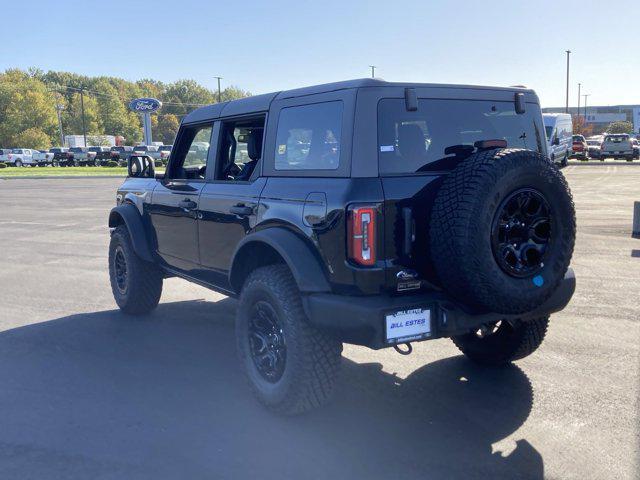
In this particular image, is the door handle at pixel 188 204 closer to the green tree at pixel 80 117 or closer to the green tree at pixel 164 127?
the green tree at pixel 80 117

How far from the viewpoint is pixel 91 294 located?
745 cm

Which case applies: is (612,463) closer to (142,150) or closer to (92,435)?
(92,435)

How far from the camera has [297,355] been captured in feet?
12.2

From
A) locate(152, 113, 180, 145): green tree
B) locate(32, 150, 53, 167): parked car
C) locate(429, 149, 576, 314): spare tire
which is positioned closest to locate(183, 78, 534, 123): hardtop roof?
locate(429, 149, 576, 314): spare tire

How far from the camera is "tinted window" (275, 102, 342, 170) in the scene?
148 inches

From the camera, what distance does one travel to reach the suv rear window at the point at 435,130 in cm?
365

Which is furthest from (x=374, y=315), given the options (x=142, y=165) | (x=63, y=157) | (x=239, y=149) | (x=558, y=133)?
(x=63, y=157)

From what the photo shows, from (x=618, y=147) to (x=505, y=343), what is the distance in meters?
41.2

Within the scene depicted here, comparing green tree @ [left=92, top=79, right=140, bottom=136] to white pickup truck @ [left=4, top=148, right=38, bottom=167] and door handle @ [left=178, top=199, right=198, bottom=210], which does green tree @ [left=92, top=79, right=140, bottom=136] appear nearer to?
white pickup truck @ [left=4, top=148, right=38, bottom=167]

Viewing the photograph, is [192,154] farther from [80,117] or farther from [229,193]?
[80,117]

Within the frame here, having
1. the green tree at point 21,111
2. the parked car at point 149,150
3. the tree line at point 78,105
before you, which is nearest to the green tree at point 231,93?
the tree line at point 78,105

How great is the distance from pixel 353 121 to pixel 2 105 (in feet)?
333

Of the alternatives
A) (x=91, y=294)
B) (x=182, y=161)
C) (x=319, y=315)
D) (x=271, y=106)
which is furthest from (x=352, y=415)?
(x=91, y=294)

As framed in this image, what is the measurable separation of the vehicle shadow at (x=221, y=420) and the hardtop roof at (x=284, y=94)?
197cm
